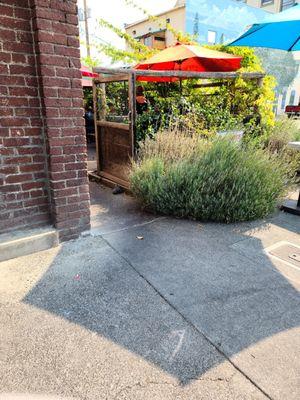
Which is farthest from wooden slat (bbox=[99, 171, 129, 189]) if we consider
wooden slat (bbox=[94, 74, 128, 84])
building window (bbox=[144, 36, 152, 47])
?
building window (bbox=[144, 36, 152, 47])

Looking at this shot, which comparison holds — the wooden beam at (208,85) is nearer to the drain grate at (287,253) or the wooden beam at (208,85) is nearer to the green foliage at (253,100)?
the green foliage at (253,100)

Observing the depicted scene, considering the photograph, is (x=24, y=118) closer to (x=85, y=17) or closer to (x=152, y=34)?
(x=85, y=17)

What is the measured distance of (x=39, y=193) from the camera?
10.2 ft

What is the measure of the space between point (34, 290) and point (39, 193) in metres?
1.05

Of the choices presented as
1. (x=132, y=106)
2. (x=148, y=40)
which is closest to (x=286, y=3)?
(x=148, y=40)

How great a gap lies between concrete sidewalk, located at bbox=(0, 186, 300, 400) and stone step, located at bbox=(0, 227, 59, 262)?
0.27ft

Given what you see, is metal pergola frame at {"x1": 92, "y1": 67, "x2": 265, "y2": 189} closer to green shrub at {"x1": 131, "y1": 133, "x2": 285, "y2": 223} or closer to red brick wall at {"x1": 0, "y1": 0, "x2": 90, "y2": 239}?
green shrub at {"x1": 131, "y1": 133, "x2": 285, "y2": 223}

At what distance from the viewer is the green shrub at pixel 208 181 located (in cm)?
390

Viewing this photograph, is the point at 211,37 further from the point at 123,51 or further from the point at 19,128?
the point at 19,128

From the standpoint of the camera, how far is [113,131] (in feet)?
18.2

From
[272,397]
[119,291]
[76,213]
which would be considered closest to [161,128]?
[76,213]

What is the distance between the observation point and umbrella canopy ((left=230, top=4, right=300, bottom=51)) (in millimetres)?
4004

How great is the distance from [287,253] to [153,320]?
176 centimetres

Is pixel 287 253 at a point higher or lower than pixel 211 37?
lower
